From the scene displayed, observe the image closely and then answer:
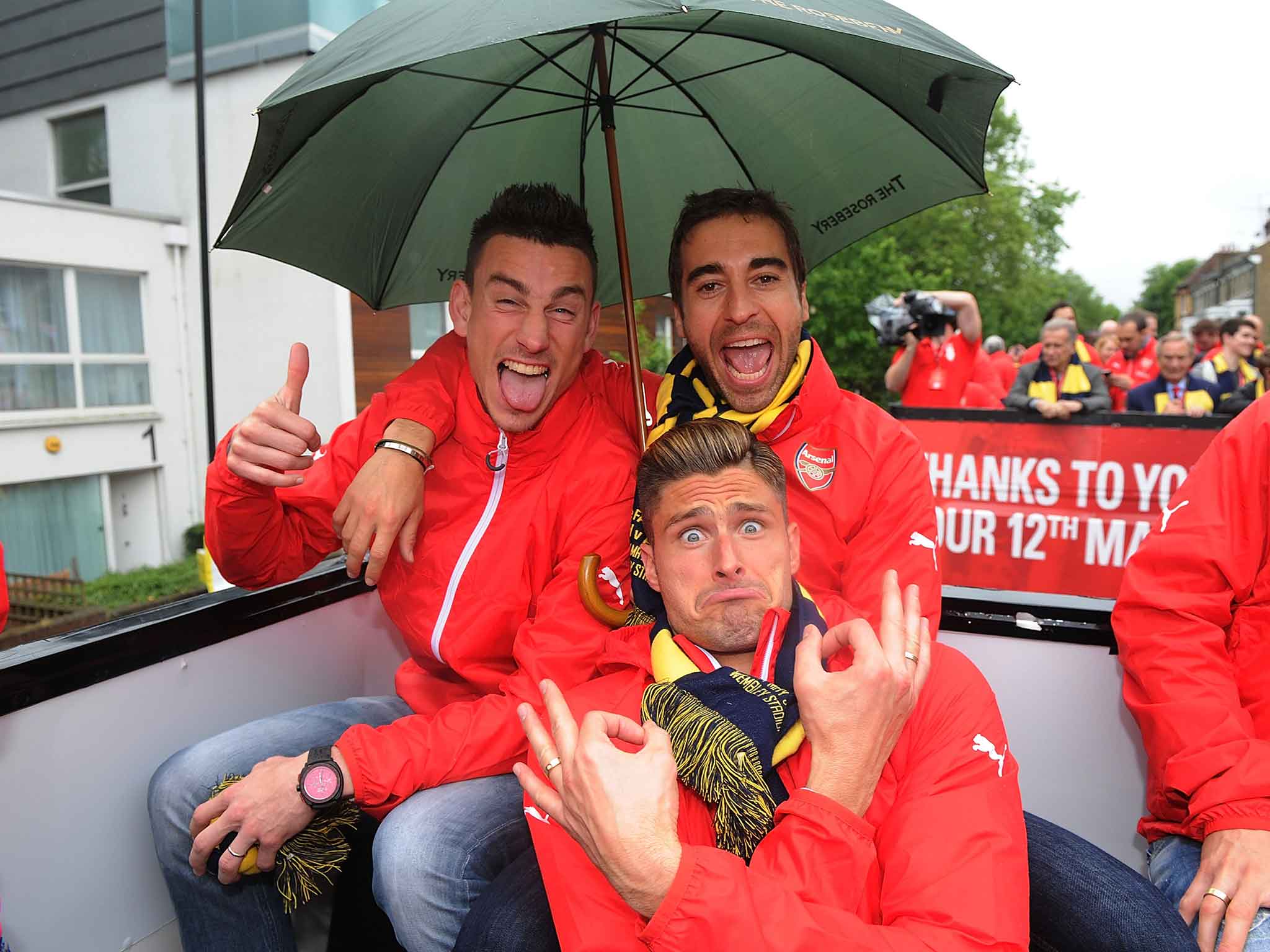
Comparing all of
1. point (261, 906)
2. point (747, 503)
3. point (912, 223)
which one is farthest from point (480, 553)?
point (912, 223)

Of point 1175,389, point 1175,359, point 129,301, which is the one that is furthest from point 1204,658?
point 129,301

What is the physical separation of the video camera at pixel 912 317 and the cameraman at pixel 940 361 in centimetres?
2

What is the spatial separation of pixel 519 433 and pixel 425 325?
477 inches

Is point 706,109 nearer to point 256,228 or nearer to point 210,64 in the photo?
point 256,228

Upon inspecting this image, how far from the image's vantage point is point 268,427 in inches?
80.4

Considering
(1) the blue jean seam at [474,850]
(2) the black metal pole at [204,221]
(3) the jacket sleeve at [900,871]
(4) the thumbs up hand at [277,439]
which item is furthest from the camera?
(2) the black metal pole at [204,221]

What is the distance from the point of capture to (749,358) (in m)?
2.39

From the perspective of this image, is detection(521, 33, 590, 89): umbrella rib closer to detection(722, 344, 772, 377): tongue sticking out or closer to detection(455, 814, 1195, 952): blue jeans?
detection(722, 344, 772, 377): tongue sticking out

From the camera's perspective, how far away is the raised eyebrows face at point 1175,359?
25.1 feet

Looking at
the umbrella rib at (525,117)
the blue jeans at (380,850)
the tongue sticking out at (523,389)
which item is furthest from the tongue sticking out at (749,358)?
the blue jeans at (380,850)

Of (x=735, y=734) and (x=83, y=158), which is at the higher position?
(x=83, y=158)

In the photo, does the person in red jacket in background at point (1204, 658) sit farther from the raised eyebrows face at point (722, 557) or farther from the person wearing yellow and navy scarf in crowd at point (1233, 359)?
the person wearing yellow and navy scarf in crowd at point (1233, 359)

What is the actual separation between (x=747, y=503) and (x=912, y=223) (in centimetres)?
2588

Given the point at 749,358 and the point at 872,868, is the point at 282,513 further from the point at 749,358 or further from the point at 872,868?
the point at 872,868
